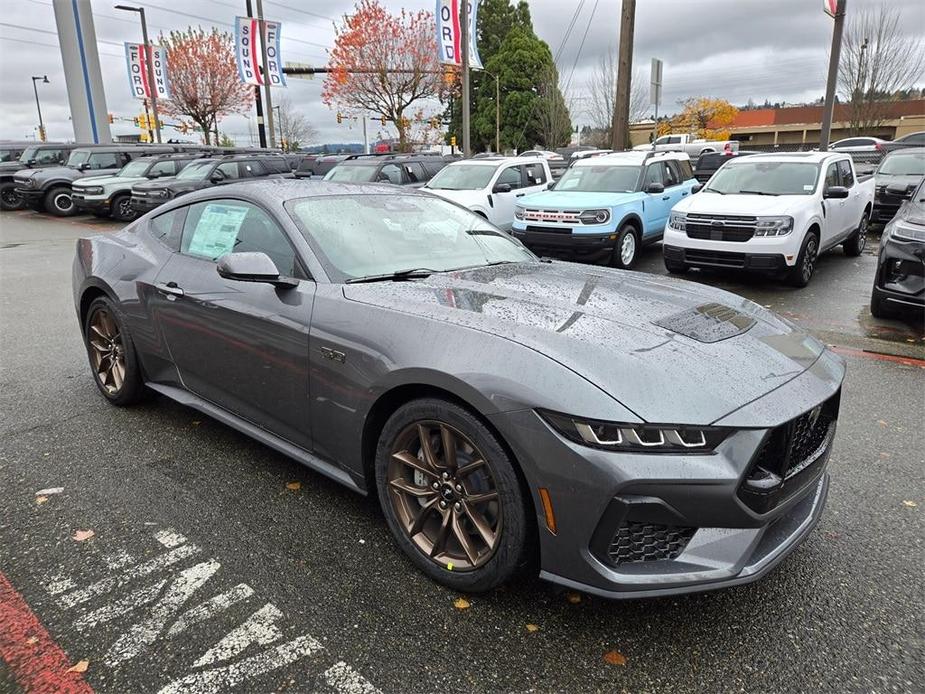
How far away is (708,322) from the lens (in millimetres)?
2670

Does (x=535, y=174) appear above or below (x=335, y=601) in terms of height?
above

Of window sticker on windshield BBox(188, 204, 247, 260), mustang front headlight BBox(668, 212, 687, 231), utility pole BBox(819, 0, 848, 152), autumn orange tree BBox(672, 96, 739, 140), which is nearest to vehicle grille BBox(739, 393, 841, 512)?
window sticker on windshield BBox(188, 204, 247, 260)

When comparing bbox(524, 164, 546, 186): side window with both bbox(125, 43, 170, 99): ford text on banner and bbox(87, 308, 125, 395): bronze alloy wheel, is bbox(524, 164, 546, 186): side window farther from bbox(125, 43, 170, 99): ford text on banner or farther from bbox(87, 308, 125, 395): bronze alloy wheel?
bbox(125, 43, 170, 99): ford text on banner

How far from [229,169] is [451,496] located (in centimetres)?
1585

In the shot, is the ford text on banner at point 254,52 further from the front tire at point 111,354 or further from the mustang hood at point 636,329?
the mustang hood at point 636,329

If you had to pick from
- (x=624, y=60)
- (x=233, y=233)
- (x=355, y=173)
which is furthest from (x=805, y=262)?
(x=355, y=173)

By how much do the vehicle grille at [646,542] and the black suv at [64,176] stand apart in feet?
68.3

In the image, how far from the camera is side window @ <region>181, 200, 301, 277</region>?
3.16 metres

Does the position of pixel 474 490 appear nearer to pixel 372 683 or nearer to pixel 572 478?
pixel 572 478

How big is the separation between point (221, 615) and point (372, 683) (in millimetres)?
682

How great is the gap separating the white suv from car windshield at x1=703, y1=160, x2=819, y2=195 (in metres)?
3.55

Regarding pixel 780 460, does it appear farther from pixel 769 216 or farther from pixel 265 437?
pixel 769 216

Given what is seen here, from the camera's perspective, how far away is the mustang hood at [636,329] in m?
2.10

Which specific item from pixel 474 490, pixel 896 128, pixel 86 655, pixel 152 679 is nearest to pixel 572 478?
pixel 474 490
